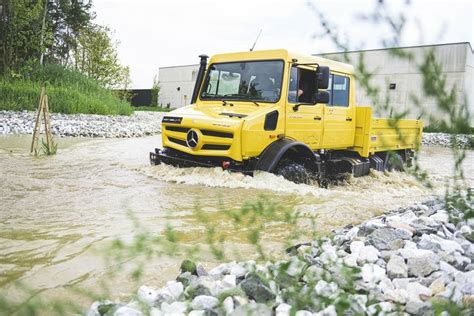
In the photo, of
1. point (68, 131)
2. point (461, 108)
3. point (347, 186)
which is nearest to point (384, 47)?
point (461, 108)

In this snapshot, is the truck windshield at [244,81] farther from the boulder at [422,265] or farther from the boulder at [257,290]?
the boulder at [257,290]

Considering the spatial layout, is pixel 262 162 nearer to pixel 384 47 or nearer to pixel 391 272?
pixel 391 272

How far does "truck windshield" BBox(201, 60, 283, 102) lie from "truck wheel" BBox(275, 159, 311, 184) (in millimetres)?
1052

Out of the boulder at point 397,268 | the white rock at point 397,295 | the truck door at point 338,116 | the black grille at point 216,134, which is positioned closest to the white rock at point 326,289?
the white rock at point 397,295

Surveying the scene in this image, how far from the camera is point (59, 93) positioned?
19.4 metres

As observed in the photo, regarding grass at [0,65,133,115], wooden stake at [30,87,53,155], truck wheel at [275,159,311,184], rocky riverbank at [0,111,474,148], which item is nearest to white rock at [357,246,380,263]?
truck wheel at [275,159,311,184]

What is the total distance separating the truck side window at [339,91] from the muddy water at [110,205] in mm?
1518

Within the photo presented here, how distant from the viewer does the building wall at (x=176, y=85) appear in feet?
140

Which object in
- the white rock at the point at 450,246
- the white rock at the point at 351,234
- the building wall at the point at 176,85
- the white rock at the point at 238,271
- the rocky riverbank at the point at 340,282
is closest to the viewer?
the rocky riverbank at the point at 340,282

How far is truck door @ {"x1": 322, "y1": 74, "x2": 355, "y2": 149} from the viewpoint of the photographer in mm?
7529

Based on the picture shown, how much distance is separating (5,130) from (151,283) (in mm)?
13471

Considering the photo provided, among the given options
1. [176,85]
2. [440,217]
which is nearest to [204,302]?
[440,217]

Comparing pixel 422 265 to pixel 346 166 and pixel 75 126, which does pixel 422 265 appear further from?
pixel 75 126

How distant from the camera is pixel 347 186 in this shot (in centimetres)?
794
